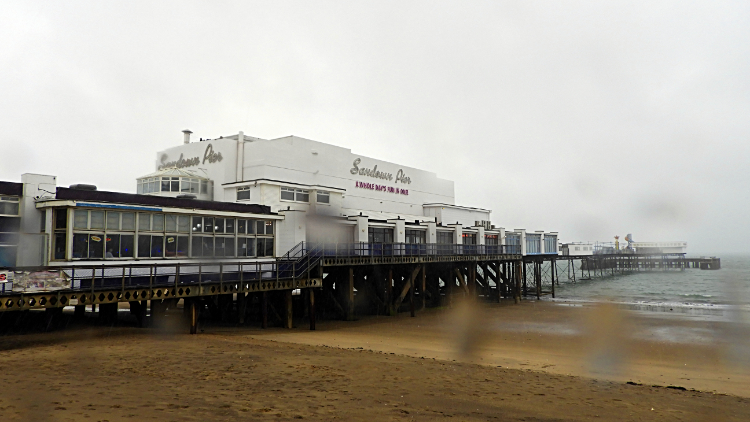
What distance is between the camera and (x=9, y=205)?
14672 mm

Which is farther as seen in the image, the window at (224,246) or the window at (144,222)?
the window at (224,246)

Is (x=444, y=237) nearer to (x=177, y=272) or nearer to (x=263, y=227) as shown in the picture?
(x=263, y=227)

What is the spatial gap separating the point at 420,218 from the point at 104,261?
27.3 metres

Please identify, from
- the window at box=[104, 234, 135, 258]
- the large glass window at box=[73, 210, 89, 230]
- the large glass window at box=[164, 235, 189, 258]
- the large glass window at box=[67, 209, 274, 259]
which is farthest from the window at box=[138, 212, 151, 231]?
the large glass window at box=[73, 210, 89, 230]

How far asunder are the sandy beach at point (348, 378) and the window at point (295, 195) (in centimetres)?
862

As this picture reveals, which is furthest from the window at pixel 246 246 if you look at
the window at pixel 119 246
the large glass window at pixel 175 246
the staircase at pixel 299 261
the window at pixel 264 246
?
the window at pixel 119 246

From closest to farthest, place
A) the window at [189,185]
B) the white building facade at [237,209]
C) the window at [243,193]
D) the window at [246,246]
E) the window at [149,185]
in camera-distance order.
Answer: the white building facade at [237,209]
the window at [246,246]
the window at [149,185]
the window at [243,193]
the window at [189,185]

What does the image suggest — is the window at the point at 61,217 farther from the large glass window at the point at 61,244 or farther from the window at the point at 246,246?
the window at the point at 246,246

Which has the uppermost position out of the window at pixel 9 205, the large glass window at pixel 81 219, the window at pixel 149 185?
the window at pixel 149 185

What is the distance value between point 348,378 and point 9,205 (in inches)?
462

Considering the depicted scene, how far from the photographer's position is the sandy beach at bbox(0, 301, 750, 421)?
27.1 feet

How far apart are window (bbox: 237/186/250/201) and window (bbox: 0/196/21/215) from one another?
11980 mm

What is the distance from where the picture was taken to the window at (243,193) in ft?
85.9

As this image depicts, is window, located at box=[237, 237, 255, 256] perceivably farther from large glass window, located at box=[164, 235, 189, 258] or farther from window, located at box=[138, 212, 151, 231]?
window, located at box=[138, 212, 151, 231]
